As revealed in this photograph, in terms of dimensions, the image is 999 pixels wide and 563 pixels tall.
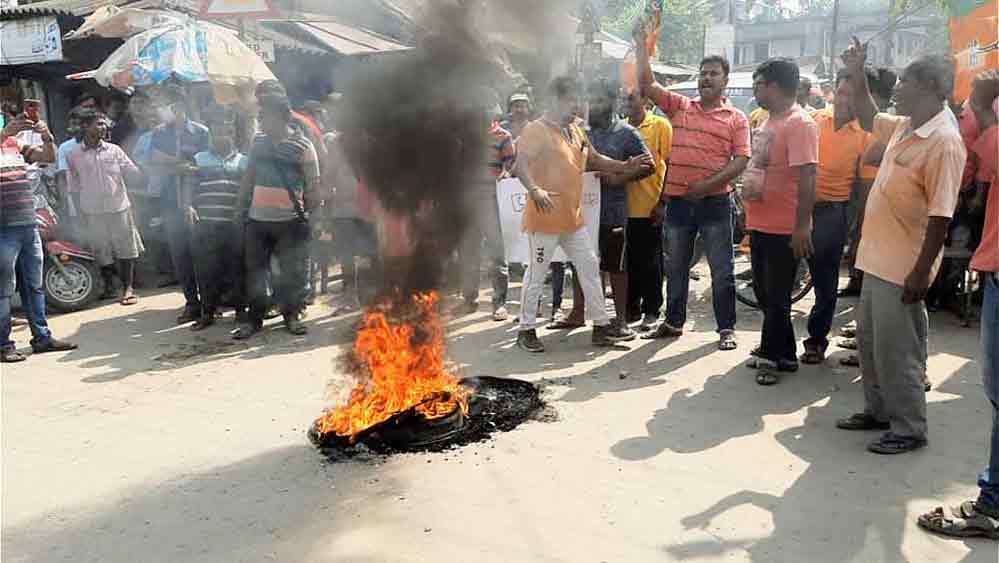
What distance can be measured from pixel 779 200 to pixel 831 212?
633 mm

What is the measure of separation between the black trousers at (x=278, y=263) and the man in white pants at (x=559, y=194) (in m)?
2.23

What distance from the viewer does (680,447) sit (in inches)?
170

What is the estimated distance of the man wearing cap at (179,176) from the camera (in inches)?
309

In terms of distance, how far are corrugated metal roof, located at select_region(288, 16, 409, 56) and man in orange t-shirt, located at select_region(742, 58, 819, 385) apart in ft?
8.25

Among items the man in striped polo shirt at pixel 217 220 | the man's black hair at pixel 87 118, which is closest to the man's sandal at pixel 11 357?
the man in striped polo shirt at pixel 217 220

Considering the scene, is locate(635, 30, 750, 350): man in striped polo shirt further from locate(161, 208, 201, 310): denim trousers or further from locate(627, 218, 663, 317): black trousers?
locate(161, 208, 201, 310): denim trousers

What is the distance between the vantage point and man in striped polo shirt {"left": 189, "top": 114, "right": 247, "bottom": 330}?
7449 millimetres

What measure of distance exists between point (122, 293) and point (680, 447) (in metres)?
7.21

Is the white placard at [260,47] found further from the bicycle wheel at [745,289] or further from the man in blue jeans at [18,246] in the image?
the bicycle wheel at [745,289]

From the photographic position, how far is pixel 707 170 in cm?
602

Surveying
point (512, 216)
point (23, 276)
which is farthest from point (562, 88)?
point (23, 276)

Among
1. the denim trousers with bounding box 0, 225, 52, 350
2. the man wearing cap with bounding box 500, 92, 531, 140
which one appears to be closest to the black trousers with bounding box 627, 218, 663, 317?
the man wearing cap with bounding box 500, 92, 531, 140

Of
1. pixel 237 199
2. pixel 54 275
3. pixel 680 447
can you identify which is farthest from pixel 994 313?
pixel 54 275

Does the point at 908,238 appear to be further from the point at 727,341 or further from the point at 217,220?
the point at 217,220
